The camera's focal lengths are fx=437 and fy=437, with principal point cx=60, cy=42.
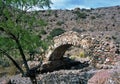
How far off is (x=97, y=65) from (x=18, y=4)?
1833 cm

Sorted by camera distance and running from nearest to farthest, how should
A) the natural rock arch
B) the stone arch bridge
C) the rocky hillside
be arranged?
the stone arch bridge
the natural rock arch
the rocky hillside

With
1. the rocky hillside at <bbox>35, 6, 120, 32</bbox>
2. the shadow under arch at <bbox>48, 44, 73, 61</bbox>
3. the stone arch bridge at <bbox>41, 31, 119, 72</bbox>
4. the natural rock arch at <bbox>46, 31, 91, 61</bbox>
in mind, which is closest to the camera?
the stone arch bridge at <bbox>41, 31, 119, 72</bbox>

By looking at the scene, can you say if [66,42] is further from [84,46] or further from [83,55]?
[83,55]

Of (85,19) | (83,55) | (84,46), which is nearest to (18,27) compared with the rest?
(84,46)

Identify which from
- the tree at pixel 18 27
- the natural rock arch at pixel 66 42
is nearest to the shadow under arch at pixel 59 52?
the natural rock arch at pixel 66 42

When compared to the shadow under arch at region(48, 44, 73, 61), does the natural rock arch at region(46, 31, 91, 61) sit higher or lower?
higher

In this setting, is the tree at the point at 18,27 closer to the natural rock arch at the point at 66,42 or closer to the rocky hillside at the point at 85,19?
the natural rock arch at the point at 66,42

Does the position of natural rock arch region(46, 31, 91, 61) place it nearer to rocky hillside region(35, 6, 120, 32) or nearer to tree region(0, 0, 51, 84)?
tree region(0, 0, 51, 84)

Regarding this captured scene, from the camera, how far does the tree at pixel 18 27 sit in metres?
22.1

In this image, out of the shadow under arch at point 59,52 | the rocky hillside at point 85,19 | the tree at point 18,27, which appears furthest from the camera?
the rocky hillside at point 85,19

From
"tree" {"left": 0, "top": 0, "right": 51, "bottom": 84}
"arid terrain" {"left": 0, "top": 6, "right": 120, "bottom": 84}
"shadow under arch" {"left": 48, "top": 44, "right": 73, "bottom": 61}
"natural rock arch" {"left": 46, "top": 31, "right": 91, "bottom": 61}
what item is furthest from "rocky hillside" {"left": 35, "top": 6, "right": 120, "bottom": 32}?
"tree" {"left": 0, "top": 0, "right": 51, "bottom": 84}

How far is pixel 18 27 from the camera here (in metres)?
22.1

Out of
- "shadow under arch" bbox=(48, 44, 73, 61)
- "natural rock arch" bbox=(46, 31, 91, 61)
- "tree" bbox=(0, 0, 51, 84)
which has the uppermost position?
"tree" bbox=(0, 0, 51, 84)

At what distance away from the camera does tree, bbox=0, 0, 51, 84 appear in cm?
2214
